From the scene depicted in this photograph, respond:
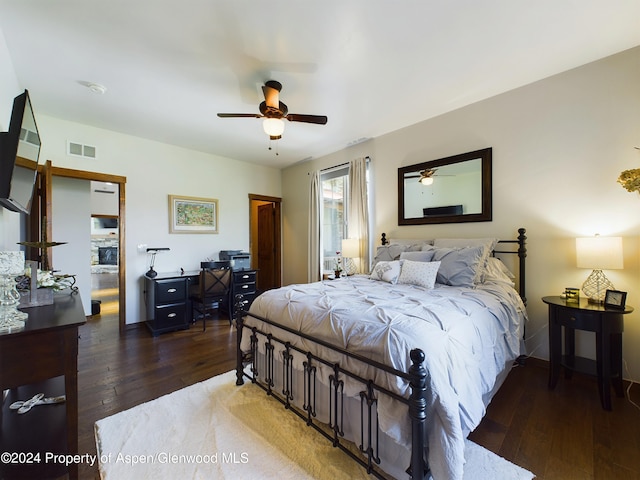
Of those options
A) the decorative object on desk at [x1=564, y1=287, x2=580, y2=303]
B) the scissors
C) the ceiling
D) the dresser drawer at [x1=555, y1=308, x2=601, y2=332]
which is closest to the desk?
the scissors

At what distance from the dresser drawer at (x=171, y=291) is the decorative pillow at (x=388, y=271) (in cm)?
275

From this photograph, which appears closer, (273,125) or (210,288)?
(273,125)

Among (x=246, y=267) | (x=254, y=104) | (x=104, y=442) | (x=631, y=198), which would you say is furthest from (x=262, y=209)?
(x=631, y=198)

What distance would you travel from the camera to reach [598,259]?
2.14 metres

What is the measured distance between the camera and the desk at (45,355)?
3.82ft

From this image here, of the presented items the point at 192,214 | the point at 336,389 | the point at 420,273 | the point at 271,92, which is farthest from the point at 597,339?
the point at 192,214

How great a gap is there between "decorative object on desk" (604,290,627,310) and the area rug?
1476 mm

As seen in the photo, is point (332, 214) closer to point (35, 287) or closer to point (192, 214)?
point (192, 214)

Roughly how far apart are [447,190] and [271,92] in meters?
2.32

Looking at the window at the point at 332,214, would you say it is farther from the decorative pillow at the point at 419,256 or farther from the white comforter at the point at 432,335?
the white comforter at the point at 432,335

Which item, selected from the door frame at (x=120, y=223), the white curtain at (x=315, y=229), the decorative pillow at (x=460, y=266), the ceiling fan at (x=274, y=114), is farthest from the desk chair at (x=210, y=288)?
the decorative pillow at (x=460, y=266)

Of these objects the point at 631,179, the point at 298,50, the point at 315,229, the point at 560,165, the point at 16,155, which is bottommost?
the point at 315,229

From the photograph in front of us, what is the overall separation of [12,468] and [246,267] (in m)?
3.53

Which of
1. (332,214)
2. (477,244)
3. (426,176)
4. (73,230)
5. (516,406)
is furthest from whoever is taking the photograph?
(332,214)
